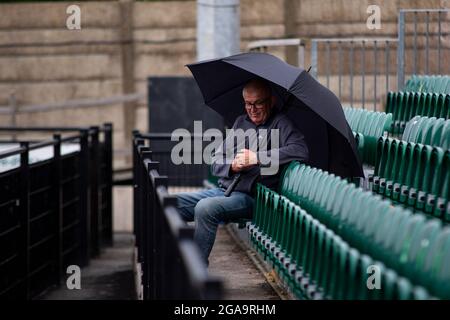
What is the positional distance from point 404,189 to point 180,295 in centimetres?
314

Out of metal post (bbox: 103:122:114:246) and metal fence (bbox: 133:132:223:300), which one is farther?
metal post (bbox: 103:122:114:246)

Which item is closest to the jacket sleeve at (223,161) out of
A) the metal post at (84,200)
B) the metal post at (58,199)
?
the metal post at (58,199)

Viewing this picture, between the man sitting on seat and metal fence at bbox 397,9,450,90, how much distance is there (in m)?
4.21

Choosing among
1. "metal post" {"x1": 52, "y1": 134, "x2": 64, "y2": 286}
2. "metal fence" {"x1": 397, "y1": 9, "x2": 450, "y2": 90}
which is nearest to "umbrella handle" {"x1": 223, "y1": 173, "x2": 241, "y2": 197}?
"metal fence" {"x1": 397, "y1": 9, "x2": 450, "y2": 90}

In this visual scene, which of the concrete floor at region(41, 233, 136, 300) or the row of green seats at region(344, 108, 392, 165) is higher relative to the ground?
the row of green seats at region(344, 108, 392, 165)

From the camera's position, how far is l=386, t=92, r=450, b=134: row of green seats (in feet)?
29.6

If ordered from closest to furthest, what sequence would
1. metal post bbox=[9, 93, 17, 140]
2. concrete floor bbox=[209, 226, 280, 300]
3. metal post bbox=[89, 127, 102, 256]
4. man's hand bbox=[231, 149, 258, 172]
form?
concrete floor bbox=[209, 226, 280, 300] → man's hand bbox=[231, 149, 258, 172] → metal post bbox=[89, 127, 102, 256] → metal post bbox=[9, 93, 17, 140]

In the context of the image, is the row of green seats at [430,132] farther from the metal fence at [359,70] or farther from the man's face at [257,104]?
the metal fence at [359,70]

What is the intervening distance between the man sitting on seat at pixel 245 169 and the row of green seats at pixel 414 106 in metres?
1.96

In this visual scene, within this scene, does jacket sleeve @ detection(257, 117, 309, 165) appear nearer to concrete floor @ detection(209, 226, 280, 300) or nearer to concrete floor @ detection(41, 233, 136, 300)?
concrete floor @ detection(209, 226, 280, 300)

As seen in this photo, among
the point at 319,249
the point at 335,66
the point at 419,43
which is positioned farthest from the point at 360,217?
the point at 335,66

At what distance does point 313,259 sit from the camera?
5305 mm

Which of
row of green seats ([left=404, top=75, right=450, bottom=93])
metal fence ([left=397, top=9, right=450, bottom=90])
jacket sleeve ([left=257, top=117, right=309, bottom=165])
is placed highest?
metal fence ([left=397, top=9, right=450, bottom=90])

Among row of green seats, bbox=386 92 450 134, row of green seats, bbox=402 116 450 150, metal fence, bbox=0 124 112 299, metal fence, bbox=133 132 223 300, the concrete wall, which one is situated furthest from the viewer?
the concrete wall
